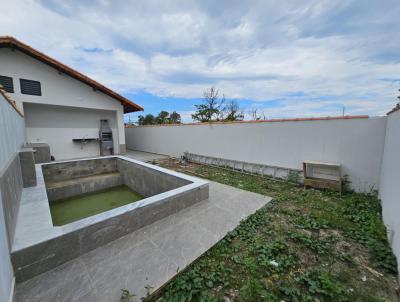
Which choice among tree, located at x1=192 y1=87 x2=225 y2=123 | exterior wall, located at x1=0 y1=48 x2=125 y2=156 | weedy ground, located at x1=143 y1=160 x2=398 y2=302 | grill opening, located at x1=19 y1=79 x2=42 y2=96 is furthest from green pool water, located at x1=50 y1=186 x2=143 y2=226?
tree, located at x1=192 y1=87 x2=225 y2=123

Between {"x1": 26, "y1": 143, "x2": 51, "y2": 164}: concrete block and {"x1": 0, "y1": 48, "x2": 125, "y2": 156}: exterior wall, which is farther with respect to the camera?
{"x1": 0, "y1": 48, "x2": 125, "y2": 156}: exterior wall

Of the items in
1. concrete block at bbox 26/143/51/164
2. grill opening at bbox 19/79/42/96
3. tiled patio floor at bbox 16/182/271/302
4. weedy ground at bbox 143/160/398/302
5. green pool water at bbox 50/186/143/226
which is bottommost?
green pool water at bbox 50/186/143/226

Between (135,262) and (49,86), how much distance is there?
8.00 meters

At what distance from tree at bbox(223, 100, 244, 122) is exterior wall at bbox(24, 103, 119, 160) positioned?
1390 centimetres

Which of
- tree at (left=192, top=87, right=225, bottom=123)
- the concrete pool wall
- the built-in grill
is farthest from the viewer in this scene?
tree at (left=192, top=87, right=225, bottom=123)

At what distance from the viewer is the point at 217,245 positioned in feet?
6.73

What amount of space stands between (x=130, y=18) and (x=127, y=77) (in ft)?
16.6

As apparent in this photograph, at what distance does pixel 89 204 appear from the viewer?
4.11m

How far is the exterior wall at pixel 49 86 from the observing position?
5.59 meters

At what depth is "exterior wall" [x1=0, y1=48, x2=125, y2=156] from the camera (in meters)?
5.59

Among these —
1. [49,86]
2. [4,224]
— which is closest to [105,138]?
[49,86]

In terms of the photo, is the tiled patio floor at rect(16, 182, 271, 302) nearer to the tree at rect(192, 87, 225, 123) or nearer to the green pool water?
the green pool water

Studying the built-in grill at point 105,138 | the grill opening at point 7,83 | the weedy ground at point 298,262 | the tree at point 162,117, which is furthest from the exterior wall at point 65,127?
the tree at point 162,117

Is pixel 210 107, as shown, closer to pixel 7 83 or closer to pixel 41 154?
pixel 7 83
